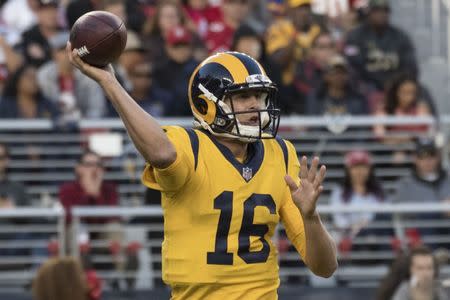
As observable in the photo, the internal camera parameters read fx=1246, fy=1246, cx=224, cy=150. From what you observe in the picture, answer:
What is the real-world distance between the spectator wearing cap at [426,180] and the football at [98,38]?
578cm

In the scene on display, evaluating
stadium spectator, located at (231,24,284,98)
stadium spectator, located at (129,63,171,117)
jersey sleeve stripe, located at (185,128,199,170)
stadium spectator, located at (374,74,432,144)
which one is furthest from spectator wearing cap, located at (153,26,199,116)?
jersey sleeve stripe, located at (185,128,199,170)

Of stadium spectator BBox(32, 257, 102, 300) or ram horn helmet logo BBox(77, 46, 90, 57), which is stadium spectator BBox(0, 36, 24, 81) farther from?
ram horn helmet logo BBox(77, 46, 90, 57)

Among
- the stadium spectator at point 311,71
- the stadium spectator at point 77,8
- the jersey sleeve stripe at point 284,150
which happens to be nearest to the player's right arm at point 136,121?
the jersey sleeve stripe at point 284,150

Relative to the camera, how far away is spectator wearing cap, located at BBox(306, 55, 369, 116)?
36.7 feet

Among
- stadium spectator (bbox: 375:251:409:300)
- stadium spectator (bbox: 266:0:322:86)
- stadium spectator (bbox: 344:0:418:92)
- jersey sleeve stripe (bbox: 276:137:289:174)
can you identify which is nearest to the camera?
jersey sleeve stripe (bbox: 276:137:289:174)

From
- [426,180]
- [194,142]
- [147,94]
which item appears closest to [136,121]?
[194,142]

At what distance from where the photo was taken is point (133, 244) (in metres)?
10.0

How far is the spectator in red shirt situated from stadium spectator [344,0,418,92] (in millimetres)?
Answer: 3021

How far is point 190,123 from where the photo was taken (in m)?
10.5

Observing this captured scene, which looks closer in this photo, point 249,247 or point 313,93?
point 249,247

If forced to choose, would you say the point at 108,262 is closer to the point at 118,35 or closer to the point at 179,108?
the point at 179,108

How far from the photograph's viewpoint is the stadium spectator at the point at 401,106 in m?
11.1

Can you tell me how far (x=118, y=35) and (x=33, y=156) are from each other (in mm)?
6434

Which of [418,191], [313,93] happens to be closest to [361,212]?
[418,191]
